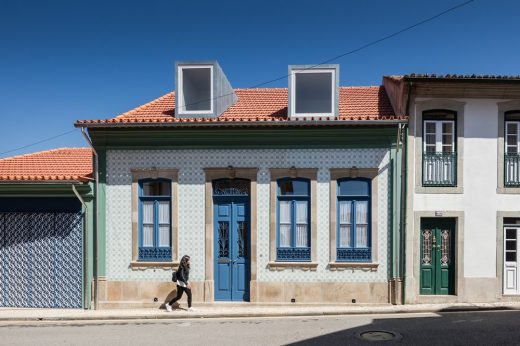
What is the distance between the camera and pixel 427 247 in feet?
32.9

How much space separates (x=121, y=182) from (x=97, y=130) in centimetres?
151

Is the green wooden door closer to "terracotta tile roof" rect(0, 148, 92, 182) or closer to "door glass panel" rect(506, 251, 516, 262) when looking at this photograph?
"door glass panel" rect(506, 251, 516, 262)

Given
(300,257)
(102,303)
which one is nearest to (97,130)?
(102,303)

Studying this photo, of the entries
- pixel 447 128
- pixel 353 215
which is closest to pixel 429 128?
pixel 447 128

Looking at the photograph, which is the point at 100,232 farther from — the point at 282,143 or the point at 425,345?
the point at 425,345

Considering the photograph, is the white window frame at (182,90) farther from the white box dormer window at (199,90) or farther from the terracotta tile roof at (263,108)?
the terracotta tile roof at (263,108)

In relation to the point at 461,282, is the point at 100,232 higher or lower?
higher

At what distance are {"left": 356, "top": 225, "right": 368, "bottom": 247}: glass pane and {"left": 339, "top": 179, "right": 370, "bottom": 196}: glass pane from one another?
89 centimetres

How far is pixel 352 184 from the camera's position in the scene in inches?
389

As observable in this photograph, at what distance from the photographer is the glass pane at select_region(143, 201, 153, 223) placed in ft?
33.1

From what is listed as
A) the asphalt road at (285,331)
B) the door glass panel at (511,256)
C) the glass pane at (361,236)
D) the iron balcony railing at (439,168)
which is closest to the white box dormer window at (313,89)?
the iron balcony railing at (439,168)

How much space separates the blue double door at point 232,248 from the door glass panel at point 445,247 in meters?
5.18

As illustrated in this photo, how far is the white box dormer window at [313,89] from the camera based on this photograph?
1048 centimetres

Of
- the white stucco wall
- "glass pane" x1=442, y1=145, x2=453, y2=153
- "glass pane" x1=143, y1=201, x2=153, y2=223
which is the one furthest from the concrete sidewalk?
"glass pane" x1=442, y1=145, x2=453, y2=153
